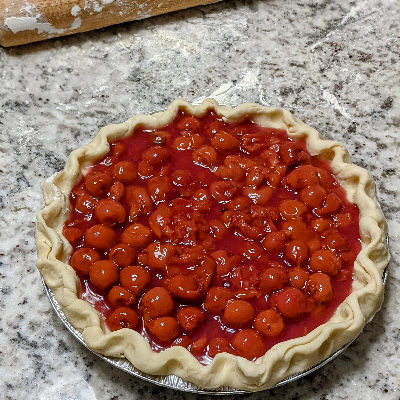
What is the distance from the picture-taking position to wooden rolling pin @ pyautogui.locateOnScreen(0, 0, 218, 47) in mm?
2229

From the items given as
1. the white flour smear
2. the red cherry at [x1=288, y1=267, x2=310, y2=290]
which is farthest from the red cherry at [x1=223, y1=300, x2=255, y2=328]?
the white flour smear

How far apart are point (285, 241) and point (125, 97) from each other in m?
1.13

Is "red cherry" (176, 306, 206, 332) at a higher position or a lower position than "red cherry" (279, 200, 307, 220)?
lower

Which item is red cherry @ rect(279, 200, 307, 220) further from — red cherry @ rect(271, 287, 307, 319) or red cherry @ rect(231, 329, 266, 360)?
red cherry @ rect(231, 329, 266, 360)

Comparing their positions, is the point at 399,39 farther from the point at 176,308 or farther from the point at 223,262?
the point at 176,308

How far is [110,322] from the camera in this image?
1.39 metres

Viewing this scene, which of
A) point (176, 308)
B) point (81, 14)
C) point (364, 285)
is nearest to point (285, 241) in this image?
point (364, 285)

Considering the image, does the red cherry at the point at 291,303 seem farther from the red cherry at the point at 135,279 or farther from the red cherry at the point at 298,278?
the red cherry at the point at 135,279

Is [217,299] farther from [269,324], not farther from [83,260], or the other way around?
[83,260]

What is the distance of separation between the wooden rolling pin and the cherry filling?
0.87 metres

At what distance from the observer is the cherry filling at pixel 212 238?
137cm

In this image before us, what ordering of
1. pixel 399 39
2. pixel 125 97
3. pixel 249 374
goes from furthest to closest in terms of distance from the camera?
pixel 399 39, pixel 125 97, pixel 249 374

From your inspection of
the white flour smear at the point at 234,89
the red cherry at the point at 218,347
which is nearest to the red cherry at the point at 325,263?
the red cherry at the point at 218,347

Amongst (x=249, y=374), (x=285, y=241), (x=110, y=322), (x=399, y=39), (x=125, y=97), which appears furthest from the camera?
(x=399, y=39)
